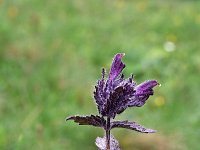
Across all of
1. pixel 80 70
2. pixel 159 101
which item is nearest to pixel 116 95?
pixel 159 101

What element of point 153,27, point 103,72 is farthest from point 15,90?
point 153,27

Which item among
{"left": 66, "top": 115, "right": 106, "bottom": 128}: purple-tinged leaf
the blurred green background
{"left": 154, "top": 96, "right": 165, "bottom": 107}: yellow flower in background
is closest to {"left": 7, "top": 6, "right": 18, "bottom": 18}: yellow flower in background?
the blurred green background

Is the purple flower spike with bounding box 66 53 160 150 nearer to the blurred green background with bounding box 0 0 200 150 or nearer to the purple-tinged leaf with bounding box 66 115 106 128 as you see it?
the purple-tinged leaf with bounding box 66 115 106 128

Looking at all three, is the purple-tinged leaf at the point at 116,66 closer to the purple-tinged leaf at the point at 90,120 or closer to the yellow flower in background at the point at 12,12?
the purple-tinged leaf at the point at 90,120

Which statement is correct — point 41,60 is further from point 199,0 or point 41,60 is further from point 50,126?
point 199,0

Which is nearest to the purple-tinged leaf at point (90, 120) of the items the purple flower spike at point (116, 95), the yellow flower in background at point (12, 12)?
the purple flower spike at point (116, 95)

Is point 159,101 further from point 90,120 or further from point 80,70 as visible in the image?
point 90,120

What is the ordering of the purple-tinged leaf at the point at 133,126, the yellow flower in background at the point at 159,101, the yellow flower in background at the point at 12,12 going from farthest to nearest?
the yellow flower in background at the point at 12,12
the yellow flower in background at the point at 159,101
the purple-tinged leaf at the point at 133,126
